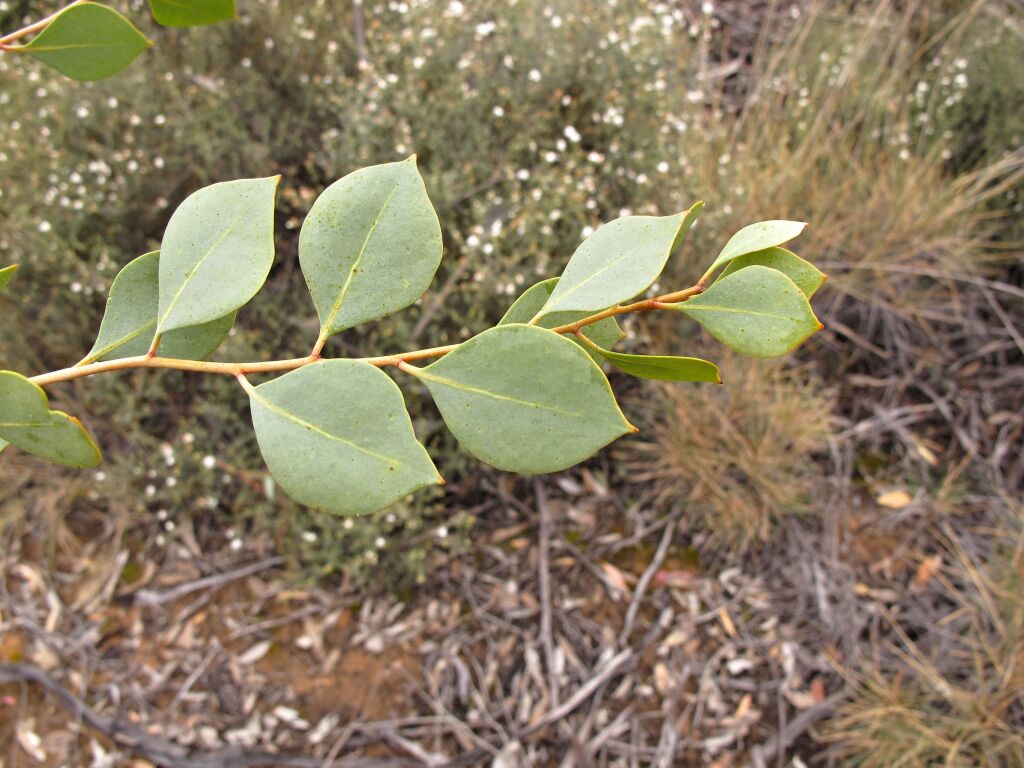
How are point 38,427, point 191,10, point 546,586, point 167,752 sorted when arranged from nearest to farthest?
1. point 38,427
2. point 191,10
3. point 167,752
4. point 546,586

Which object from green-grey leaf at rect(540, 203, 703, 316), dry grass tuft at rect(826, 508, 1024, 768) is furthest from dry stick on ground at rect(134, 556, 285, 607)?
green-grey leaf at rect(540, 203, 703, 316)

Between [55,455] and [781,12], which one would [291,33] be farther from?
[55,455]

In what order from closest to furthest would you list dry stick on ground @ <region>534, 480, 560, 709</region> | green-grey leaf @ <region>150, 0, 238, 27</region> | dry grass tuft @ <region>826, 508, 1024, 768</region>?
1. green-grey leaf @ <region>150, 0, 238, 27</region>
2. dry grass tuft @ <region>826, 508, 1024, 768</region>
3. dry stick on ground @ <region>534, 480, 560, 709</region>

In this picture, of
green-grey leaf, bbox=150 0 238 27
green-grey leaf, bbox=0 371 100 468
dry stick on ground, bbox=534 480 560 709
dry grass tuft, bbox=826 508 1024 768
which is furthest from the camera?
dry stick on ground, bbox=534 480 560 709

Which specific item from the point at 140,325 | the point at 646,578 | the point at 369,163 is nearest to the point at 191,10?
the point at 140,325

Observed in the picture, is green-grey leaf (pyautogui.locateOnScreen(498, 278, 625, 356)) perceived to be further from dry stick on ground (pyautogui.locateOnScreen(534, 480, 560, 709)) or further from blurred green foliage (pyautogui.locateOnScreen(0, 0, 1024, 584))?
dry stick on ground (pyautogui.locateOnScreen(534, 480, 560, 709))

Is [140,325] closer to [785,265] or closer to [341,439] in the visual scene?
[341,439]
